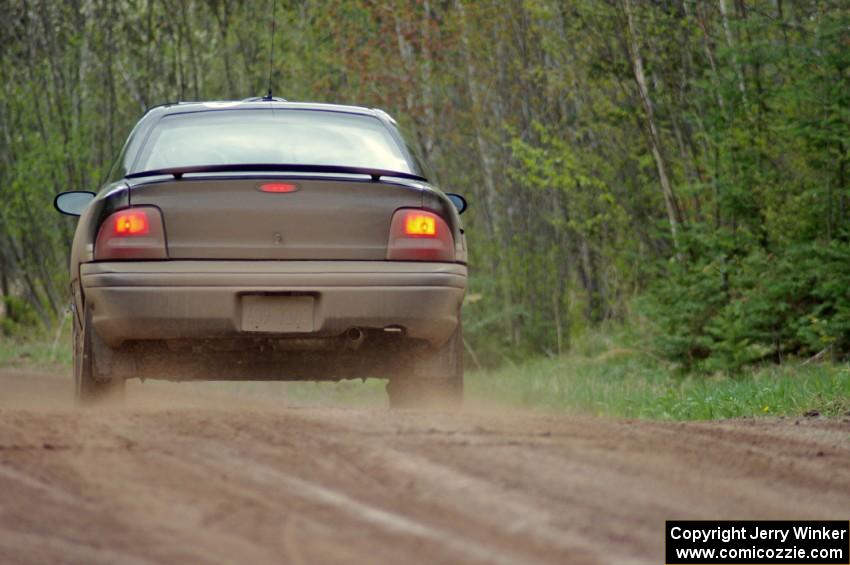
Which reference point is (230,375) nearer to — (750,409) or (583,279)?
(750,409)

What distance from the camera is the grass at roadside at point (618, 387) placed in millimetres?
9156

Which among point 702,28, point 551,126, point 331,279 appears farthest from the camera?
point 551,126

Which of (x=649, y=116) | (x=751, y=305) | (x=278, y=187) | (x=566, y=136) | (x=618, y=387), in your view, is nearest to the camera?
(x=278, y=187)

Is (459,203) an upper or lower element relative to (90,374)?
upper

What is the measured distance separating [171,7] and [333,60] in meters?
4.03

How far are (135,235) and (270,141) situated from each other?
39.7 inches

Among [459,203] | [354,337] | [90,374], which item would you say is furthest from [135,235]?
[459,203]

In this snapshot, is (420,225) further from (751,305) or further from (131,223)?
(751,305)

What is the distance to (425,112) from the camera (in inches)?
765

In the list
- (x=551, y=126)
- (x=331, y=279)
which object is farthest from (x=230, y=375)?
(x=551, y=126)

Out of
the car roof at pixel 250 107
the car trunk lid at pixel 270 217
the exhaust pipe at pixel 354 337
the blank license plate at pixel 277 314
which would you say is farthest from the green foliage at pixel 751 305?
the blank license plate at pixel 277 314

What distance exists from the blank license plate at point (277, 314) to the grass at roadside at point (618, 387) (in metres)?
3.03

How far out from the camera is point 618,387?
12.1 meters

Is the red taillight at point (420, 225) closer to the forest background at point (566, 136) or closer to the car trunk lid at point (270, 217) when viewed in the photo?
the car trunk lid at point (270, 217)
